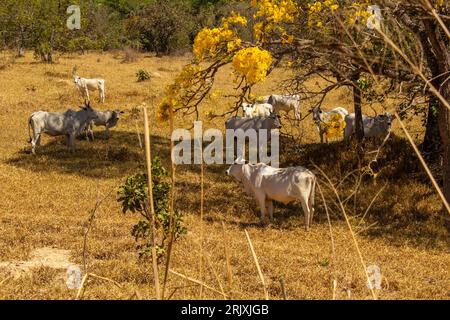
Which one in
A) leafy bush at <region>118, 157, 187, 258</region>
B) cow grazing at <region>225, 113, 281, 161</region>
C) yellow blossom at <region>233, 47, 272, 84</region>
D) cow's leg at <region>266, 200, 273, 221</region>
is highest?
yellow blossom at <region>233, 47, 272, 84</region>

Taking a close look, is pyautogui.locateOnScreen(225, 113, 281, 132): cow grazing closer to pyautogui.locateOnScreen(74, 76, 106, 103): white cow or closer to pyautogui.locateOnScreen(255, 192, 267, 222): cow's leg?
pyautogui.locateOnScreen(255, 192, 267, 222): cow's leg

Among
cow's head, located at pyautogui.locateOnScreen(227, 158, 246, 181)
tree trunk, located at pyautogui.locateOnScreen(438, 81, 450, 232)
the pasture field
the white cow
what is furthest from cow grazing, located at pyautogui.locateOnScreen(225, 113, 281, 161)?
the white cow

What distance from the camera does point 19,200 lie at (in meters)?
11.3

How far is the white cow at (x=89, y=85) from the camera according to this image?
23.3 meters

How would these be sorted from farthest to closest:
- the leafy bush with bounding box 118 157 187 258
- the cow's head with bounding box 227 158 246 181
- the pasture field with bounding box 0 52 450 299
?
the cow's head with bounding box 227 158 246 181, the leafy bush with bounding box 118 157 187 258, the pasture field with bounding box 0 52 450 299

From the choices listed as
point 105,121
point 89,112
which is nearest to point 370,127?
point 105,121

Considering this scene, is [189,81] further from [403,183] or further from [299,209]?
[403,183]

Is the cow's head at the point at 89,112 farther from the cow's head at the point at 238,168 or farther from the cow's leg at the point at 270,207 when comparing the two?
the cow's leg at the point at 270,207

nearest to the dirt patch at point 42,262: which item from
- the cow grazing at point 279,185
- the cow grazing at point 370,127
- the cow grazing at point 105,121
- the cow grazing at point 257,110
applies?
the cow grazing at point 279,185

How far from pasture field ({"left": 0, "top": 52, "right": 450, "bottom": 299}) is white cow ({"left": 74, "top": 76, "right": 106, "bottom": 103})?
4188 mm

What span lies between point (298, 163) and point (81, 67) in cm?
2216

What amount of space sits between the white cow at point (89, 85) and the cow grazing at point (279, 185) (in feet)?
45.0

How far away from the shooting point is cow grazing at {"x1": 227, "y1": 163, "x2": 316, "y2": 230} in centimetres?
1015
